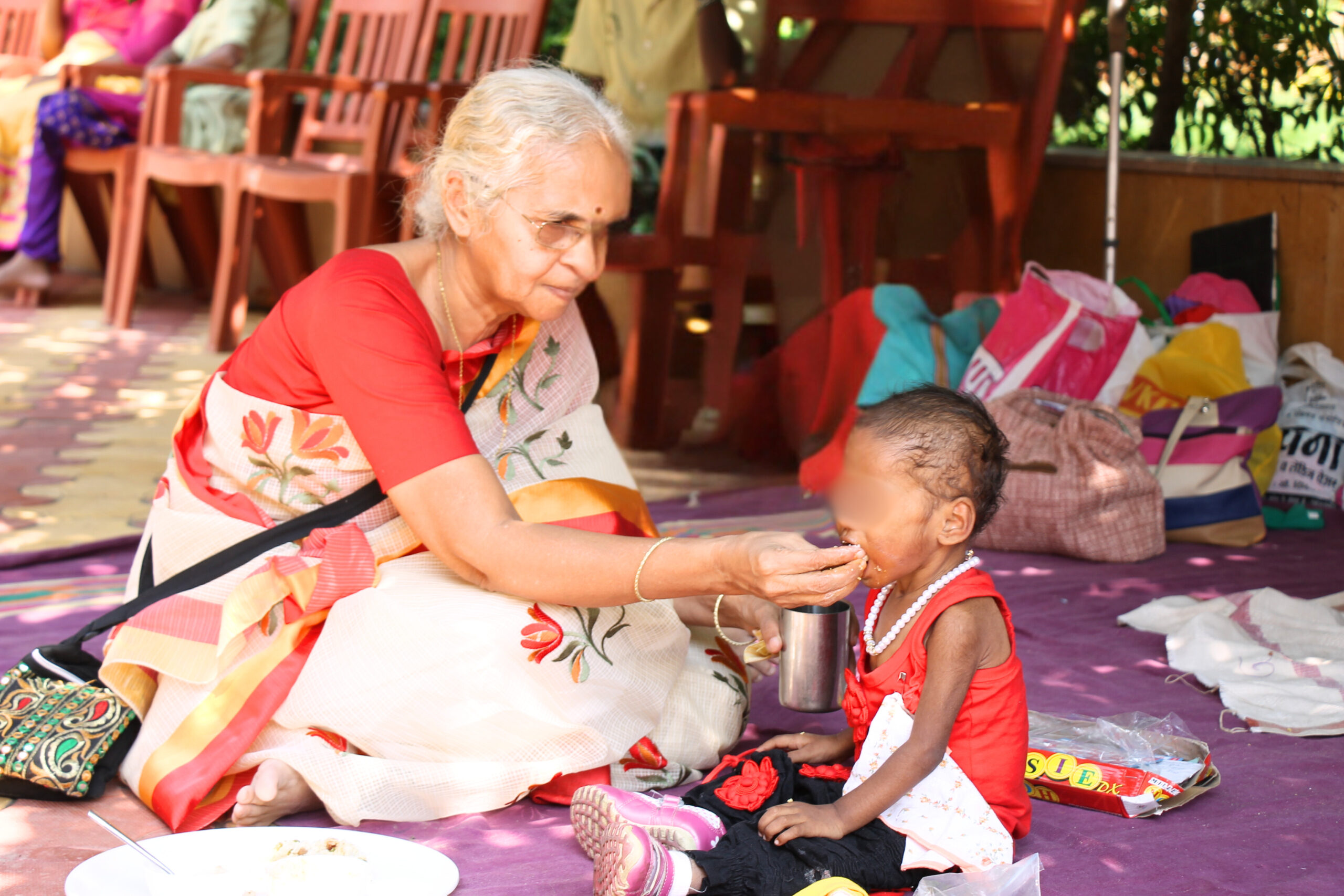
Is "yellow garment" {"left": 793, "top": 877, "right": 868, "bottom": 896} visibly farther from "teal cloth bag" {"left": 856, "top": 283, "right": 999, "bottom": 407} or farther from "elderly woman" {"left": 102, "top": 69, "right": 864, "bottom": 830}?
"teal cloth bag" {"left": 856, "top": 283, "right": 999, "bottom": 407}

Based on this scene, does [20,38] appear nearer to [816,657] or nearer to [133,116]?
[133,116]

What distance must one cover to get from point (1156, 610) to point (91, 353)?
4250 mm

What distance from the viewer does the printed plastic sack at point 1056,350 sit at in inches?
145

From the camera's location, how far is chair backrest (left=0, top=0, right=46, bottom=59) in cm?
689

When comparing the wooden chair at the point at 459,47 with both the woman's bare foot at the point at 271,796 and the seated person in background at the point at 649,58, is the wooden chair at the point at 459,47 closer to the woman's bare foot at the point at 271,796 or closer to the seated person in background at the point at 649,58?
the seated person in background at the point at 649,58

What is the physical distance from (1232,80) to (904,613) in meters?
4.05

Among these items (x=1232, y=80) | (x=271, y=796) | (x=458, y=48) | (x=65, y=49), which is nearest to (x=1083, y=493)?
(x=271, y=796)

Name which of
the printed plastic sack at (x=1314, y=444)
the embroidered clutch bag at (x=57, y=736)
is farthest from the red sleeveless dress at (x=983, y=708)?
the printed plastic sack at (x=1314, y=444)

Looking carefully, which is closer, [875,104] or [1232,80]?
[875,104]

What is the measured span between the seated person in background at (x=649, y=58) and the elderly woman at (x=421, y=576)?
2299 millimetres

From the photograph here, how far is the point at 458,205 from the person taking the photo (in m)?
1.88

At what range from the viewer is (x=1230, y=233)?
4430 millimetres

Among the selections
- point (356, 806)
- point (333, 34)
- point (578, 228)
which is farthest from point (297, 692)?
point (333, 34)

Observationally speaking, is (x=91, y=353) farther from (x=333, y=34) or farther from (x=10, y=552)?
(x=10, y=552)
